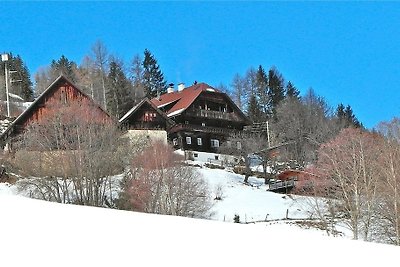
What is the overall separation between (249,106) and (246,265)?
261 feet

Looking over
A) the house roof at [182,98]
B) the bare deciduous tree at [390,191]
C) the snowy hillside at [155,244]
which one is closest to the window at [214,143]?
the house roof at [182,98]

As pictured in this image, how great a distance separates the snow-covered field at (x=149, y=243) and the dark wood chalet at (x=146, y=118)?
3996 cm

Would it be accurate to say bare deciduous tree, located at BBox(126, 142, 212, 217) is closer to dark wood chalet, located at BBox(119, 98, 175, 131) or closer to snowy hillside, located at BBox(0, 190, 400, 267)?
dark wood chalet, located at BBox(119, 98, 175, 131)

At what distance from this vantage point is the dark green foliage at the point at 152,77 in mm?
84900

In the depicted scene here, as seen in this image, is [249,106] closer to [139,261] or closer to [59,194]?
[59,194]

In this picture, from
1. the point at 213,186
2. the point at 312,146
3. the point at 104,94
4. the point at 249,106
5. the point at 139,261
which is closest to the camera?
the point at 139,261

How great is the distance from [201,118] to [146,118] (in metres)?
9.74

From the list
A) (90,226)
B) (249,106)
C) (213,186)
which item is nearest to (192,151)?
(213,186)

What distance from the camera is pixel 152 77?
3413 inches

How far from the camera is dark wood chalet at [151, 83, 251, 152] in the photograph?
59.2 metres

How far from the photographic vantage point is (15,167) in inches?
1553

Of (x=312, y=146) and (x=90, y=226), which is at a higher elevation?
(x=312, y=146)

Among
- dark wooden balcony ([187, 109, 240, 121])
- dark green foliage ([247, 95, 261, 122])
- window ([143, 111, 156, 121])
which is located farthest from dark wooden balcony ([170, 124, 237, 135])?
dark green foliage ([247, 95, 261, 122])

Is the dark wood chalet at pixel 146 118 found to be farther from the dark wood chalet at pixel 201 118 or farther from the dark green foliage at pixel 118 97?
the dark green foliage at pixel 118 97
